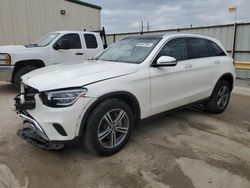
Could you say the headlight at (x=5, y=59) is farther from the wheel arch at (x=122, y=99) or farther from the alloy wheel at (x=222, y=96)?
the alloy wheel at (x=222, y=96)

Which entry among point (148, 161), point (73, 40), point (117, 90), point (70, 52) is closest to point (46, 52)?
point (70, 52)

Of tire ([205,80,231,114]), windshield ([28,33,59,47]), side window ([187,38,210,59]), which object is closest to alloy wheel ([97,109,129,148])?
side window ([187,38,210,59])

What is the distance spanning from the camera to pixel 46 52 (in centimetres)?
720

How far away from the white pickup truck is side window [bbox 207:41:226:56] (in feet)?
10.1

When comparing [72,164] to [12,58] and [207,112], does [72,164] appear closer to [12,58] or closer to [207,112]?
[207,112]

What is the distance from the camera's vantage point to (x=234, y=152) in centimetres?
336

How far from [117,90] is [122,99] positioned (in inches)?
9.9

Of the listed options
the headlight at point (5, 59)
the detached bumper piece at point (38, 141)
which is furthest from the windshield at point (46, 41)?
the detached bumper piece at point (38, 141)

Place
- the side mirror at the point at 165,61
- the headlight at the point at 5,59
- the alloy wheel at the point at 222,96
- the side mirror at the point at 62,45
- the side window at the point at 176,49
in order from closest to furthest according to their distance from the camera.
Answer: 1. the side mirror at the point at 165,61
2. the side window at the point at 176,49
3. the alloy wheel at the point at 222,96
4. the headlight at the point at 5,59
5. the side mirror at the point at 62,45

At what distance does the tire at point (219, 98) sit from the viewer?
490 cm

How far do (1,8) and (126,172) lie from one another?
11.1 metres

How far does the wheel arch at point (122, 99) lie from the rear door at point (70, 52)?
4.64 meters

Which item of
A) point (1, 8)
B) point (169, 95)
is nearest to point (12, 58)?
point (169, 95)

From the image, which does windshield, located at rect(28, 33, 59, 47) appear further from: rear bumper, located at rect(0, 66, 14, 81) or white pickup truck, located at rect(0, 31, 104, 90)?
rear bumper, located at rect(0, 66, 14, 81)
